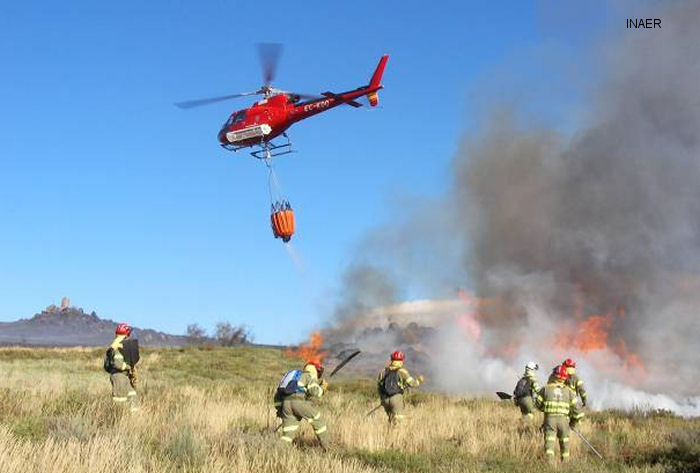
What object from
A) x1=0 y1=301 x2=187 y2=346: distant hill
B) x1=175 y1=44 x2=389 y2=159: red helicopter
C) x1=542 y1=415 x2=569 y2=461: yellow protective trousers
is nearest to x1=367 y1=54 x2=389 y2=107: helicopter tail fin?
x1=175 y1=44 x2=389 y2=159: red helicopter

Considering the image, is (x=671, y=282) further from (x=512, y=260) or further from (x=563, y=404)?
(x=563, y=404)

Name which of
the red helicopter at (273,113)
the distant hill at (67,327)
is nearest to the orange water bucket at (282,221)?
the red helicopter at (273,113)

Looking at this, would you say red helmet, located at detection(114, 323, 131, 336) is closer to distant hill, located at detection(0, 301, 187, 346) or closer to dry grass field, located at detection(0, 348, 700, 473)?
dry grass field, located at detection(0, 348, 700, 473)

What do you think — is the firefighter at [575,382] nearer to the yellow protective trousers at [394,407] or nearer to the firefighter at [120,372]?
the yellow protective trousers at [394,407]

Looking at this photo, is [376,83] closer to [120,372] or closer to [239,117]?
[239,117]

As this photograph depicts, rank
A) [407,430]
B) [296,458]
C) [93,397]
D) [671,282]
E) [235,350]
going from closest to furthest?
[296,458] < [407,430] < [93,397] < [671,282] < [235,350]

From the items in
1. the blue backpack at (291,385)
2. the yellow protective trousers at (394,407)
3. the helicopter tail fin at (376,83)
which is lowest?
the yellow protective trousers at (394,407)

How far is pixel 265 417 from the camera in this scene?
16609 mm

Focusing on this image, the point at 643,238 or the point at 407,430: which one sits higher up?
the point at 643,238

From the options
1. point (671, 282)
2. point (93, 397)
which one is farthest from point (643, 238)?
point (93, 397)

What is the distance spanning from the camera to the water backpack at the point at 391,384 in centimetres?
1708

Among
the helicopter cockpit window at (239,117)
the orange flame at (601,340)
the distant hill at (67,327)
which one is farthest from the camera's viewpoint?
the distant hill at (67,327)

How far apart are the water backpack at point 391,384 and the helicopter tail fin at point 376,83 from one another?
44.1 ft

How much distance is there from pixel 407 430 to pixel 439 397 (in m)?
11.0
